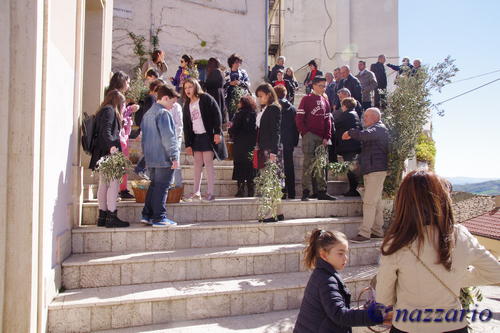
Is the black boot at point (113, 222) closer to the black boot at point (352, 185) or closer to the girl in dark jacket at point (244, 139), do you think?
the girl in dark jacket at point (244, 139)

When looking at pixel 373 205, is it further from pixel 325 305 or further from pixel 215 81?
pixel 215 81

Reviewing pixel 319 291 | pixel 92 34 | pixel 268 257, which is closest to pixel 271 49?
pixel 92 34

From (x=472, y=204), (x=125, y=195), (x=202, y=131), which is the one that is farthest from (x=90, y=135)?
(x=472, y=204)

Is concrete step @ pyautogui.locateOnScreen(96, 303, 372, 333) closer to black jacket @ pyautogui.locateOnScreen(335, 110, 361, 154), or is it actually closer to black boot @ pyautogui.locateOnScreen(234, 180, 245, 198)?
black boot @ pyautogui.locateOnScreen(234, 180, 245, 198)

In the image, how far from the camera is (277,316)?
4402 mm

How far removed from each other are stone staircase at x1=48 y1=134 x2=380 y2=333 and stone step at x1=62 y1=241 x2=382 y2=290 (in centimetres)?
1

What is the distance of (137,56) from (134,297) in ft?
34.7

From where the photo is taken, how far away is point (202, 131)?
20.4ft

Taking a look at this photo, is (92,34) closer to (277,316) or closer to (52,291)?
(52,291)

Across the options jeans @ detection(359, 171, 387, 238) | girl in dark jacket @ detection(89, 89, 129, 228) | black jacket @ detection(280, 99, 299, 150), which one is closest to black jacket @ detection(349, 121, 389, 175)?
jeans @ detection(359, 171, 387, 238)

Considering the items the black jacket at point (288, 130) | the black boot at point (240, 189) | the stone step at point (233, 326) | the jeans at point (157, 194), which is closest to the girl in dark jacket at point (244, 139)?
the black boot at point (240, 189)

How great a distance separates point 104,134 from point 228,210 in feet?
6.62

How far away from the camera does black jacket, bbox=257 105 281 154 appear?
6090 mm

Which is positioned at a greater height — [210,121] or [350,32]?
[350,32]
